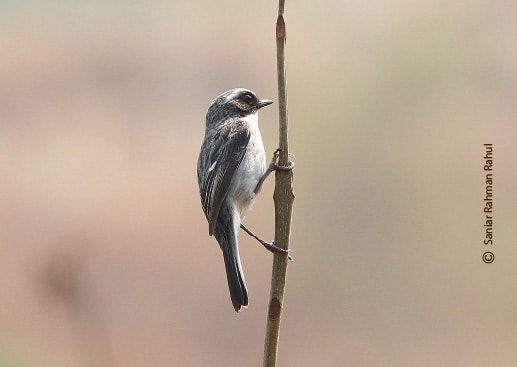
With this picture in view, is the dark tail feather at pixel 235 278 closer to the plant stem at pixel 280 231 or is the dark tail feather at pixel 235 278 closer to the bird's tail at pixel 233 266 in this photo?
the bird's tail at pixel 233 266

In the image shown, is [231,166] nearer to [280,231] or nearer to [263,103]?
[263,103]

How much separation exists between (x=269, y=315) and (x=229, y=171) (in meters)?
1.53

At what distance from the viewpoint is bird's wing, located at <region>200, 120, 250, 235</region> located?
268 centimetres

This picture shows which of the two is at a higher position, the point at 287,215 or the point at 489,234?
the point at 287,215

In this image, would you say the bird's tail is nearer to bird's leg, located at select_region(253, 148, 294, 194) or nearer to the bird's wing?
the bird's wing

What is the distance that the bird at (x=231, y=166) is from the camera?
2.66 metres

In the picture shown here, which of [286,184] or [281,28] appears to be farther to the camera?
[286,184]

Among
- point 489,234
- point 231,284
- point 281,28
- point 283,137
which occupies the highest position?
point 281,28

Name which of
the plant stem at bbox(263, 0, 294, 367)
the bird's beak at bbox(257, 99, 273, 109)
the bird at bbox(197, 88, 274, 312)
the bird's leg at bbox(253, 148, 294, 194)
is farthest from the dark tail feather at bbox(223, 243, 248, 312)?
the bird's beak at bbox(257, 99, 273, 109)

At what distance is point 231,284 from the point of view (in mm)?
2232

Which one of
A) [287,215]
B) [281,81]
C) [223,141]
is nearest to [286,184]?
[287,215]

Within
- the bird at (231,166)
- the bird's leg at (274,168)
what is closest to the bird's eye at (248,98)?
the bird at (231,166)

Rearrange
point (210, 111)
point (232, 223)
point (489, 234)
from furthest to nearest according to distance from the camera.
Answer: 1. point (210, 111)
2. point (232, 223)
3. point (489, 234)

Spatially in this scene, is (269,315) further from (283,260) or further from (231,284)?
(231,284)
